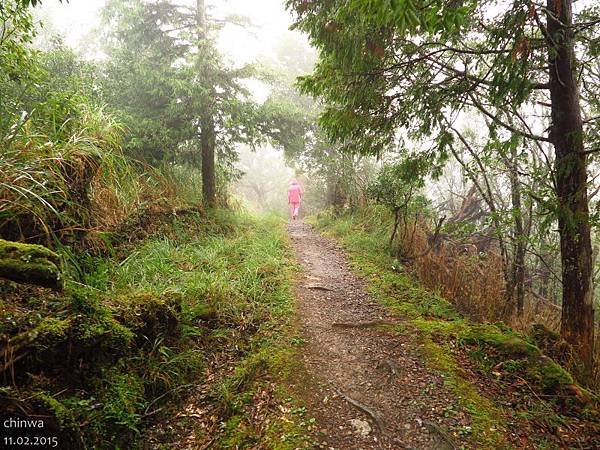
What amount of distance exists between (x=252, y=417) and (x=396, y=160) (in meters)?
8.34

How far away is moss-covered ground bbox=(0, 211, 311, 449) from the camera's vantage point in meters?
2.21

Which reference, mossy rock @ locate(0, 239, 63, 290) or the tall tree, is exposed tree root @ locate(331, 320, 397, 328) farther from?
mossy rock @ locate(0, 239, 63, 290)

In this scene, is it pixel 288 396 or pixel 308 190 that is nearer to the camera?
pixel 288 396

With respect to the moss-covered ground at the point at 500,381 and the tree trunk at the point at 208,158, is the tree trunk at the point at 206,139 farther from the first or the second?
the moss-covered ground at the point at 500,381

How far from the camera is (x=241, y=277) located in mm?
5105

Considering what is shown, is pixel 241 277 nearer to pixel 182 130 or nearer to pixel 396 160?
pixel 182 130

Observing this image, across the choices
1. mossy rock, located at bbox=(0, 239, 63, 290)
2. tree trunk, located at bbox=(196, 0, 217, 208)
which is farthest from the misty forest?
tree trunk, located at bbox=(196, 0, 217, 208)

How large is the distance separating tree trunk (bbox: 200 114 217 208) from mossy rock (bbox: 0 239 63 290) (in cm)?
604

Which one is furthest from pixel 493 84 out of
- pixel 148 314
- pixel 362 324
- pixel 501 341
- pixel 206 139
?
pixel 206 139

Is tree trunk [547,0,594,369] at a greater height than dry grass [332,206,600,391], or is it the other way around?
tree trunk [547,0,594,369]

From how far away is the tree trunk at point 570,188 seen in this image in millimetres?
3486

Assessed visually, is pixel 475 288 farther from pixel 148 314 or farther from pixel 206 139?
pixel 206 139

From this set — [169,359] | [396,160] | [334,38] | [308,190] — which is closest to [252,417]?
[169,359]

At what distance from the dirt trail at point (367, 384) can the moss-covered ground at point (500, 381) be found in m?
0.17
